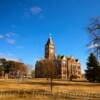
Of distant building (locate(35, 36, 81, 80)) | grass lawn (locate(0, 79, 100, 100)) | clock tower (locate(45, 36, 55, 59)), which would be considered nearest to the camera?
grass lawn (locate(0, 79, 100, 100))

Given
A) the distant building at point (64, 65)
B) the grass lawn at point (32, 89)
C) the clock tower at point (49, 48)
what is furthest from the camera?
the clock tower at point (49, 48)

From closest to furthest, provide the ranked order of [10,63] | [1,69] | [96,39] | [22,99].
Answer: [22,99] → [96,39] → [1,69] → [10,63]

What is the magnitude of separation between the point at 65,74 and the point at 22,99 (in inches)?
5428

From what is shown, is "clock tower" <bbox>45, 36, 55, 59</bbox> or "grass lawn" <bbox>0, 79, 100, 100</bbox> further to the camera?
"clock tower" <bbox>45, 36, 55, 59</bbox>

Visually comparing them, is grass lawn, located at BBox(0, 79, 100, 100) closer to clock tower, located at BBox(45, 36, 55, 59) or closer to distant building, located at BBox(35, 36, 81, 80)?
distant building, located at BBox(35, 36, 81, 80)

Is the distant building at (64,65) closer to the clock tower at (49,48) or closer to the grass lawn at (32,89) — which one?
the clock tower at (49,48)

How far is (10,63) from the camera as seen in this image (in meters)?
161

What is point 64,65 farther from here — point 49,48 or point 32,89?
point 32,89

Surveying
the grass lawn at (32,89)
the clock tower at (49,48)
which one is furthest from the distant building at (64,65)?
the grass lawn at (32,89)

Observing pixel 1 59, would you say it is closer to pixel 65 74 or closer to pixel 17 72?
pixel 17 72

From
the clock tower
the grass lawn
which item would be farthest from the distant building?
the grass lawn

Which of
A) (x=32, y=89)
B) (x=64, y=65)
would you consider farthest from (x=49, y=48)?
(x=32, y=89)

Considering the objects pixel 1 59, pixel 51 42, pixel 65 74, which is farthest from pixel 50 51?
pixel 1 59

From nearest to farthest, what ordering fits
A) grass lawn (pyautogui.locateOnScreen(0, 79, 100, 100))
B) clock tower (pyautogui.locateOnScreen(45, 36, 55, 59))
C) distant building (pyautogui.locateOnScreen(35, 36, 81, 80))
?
grass lawn (pyautogui.locateOnScreen(0, 79, 100, 100)), distant building (pyautogui.locateOnScreen(35, 36, 81, 80)), clock tower (pyautogui.locateOnScreen(45, 36, 55, 59))
